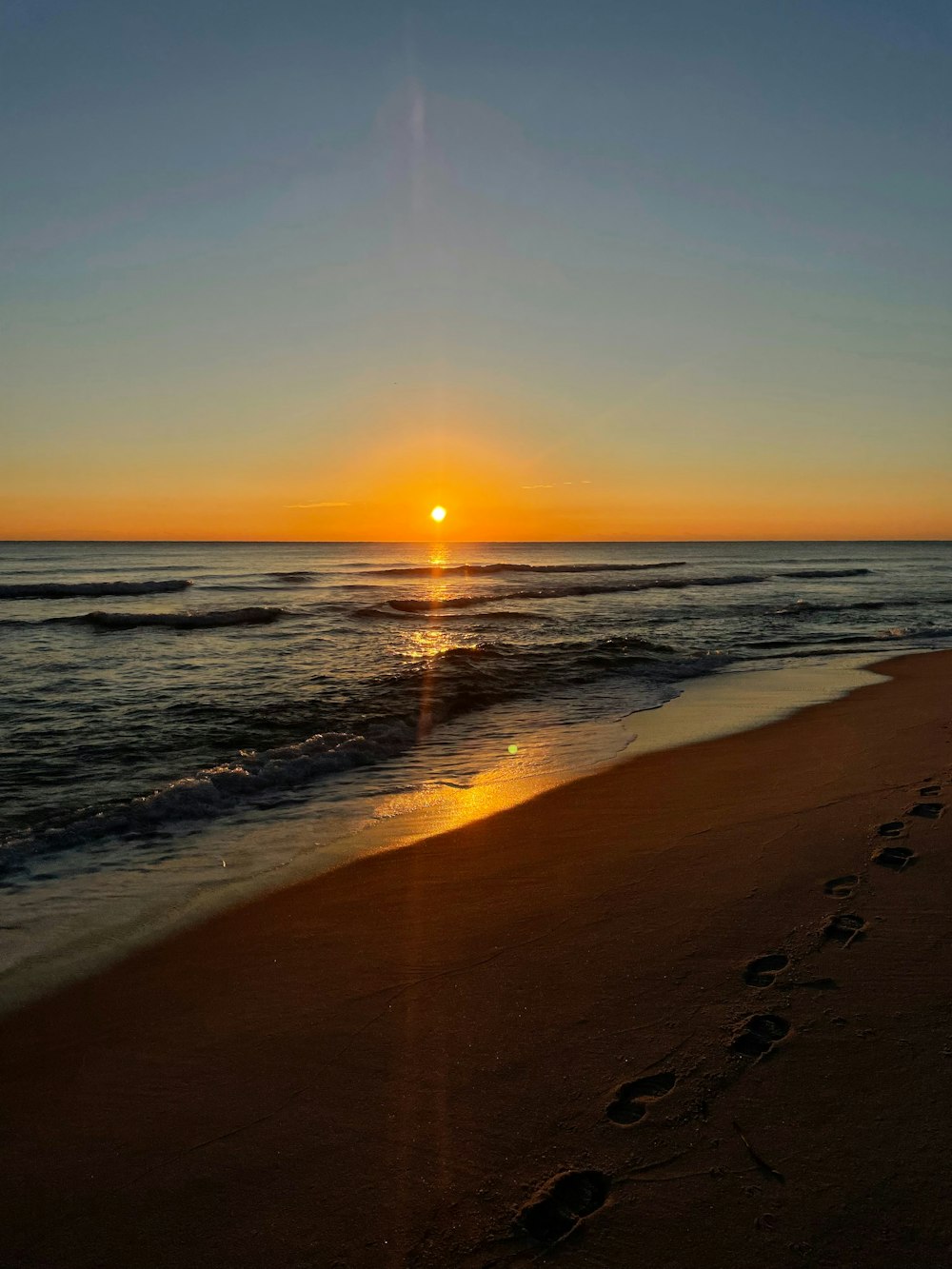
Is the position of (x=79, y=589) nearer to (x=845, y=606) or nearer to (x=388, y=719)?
(x=388, y=719)

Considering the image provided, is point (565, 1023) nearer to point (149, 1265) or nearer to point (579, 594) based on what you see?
point (149, 1265)

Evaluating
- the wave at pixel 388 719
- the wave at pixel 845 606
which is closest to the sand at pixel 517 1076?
the wave at pixel 388 719

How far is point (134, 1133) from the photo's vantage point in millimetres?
2889

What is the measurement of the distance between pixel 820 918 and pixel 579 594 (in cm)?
3549

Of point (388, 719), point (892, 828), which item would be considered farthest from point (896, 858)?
point (388, 719)

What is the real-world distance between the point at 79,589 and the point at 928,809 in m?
40.4

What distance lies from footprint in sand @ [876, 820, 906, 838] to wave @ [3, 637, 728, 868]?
517cm

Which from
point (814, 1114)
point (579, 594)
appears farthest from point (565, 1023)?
point (579, 594)

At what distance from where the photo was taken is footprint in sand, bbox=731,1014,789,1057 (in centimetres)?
309

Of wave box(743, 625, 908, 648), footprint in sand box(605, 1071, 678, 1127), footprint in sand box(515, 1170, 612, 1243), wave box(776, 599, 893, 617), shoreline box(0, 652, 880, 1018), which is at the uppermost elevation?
wave box(776, 599, 893, 617)

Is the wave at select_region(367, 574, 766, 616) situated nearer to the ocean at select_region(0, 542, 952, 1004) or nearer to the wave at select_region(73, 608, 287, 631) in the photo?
the ocean at select_region(0, 542, 952, 1004)

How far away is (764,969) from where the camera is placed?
3.69 meters

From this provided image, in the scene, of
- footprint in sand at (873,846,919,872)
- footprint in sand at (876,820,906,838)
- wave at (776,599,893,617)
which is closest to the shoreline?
footprint in sand at (876,820,906,838)

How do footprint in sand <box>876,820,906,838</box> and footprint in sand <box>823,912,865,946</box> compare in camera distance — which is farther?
footprint in sand <box>876,820,906,838</box>
